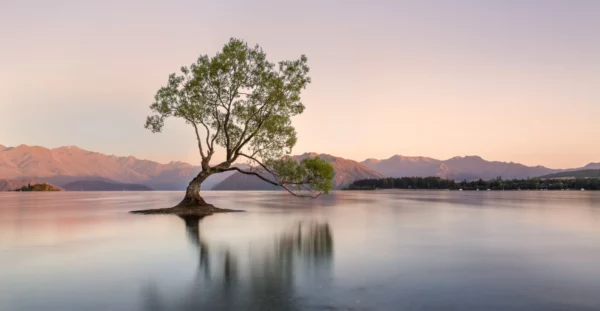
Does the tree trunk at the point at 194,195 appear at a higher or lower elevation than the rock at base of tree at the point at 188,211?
higher

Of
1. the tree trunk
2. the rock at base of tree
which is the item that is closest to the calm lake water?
the rock at base of tree

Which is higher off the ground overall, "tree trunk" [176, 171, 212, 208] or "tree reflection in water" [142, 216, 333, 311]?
"tree trunk" [176, 171, 212, 208]

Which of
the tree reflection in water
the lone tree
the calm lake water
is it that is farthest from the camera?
the lone tree

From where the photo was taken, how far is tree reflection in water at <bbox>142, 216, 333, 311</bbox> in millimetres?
11254

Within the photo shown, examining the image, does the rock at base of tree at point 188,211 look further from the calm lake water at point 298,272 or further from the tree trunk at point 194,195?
the calm lake water at point 298,272

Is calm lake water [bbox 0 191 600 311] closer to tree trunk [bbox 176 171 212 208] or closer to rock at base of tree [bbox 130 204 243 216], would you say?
rock at base of tree [bbox 130 204 243 216]

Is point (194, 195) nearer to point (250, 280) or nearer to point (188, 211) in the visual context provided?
point (188, 211)

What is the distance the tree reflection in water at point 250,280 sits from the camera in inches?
443

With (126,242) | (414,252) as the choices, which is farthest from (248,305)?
(126,242)

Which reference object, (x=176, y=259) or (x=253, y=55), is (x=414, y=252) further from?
(x=253, y=55)

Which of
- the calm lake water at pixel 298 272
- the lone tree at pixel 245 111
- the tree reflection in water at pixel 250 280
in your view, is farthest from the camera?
the lone tree at pixel 245 111

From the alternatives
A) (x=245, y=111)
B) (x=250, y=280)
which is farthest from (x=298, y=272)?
(x=245, y=111)

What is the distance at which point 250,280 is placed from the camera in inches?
558

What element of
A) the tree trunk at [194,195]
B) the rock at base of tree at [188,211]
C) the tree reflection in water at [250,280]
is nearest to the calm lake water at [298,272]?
the tree reflection in water at [250,280]
